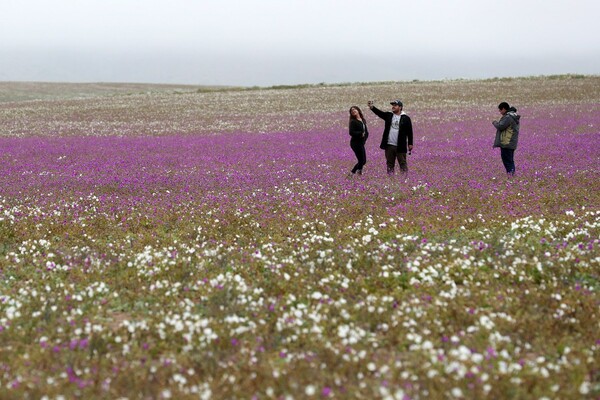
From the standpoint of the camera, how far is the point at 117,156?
24391 mm

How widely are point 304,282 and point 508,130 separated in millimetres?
10446

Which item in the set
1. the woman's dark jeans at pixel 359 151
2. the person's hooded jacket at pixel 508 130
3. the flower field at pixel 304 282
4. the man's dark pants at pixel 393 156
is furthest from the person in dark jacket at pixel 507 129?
the woman's dark jeans at pixel 359 151

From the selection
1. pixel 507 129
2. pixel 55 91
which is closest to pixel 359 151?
pixel 507 129

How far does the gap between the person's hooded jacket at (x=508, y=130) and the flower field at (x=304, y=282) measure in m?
1.10

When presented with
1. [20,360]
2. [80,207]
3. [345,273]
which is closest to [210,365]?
[20,360]

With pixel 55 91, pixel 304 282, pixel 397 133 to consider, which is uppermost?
pixel 55 91

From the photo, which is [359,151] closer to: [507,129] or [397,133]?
[397,133]

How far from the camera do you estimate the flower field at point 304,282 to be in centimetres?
523

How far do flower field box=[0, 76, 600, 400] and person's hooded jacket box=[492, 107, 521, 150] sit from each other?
1102 millimetres

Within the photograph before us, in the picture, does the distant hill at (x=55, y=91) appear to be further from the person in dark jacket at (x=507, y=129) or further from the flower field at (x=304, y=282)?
the person in dark jacket at (x=507, y=129)

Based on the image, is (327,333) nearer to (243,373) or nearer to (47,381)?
(243,373)

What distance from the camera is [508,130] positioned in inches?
604

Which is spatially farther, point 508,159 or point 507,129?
point 508,159

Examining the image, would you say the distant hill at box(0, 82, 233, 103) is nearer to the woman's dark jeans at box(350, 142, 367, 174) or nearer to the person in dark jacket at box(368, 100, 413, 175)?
the woman's dark jeans at box(350, 142, 367, 174)
